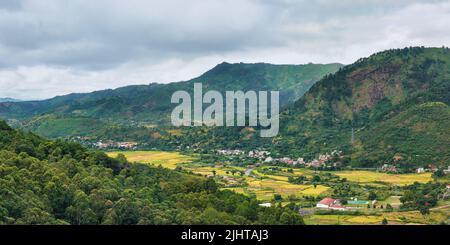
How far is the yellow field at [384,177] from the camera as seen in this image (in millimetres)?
43906

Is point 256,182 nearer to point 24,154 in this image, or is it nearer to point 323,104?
point 24,154

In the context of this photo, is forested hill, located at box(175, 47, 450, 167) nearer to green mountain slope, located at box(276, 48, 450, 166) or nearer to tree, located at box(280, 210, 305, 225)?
green mountain slope, located at box(276, 48, 450, 166)

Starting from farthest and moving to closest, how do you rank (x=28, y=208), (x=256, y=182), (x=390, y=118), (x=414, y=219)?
(x=390, y=118), (x=256, y=182), (x=414, y=219), (x=28, y=208)

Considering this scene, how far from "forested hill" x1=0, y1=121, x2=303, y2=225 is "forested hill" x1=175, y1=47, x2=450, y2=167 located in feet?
120

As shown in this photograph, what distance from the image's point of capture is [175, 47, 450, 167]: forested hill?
188ft

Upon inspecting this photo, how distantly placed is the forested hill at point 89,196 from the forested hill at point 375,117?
120ft

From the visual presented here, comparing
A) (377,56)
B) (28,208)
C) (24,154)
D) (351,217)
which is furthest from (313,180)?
(377,56)

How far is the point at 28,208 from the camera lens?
13.2 meters

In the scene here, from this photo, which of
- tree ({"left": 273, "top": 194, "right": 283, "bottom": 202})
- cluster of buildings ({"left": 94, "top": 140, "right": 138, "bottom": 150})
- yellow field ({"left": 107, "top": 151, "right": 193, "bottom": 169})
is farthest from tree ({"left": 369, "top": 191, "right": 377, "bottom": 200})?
cluster of buildings ({"left": 94, "top": 140, "right": 138, "bottom": 150})

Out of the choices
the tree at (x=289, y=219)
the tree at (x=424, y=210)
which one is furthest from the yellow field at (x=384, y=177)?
the tree at (x=289, y=219)

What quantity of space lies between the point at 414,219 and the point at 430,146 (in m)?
29.9

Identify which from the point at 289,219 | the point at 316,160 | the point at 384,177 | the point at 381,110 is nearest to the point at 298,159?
the point at 316,160

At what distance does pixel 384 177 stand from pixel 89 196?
3689 cm
